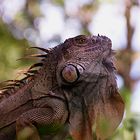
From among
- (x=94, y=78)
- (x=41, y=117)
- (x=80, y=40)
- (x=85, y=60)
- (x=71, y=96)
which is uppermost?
(x=80, y=40)

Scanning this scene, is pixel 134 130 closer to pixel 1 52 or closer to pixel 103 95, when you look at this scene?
pixel 103 95

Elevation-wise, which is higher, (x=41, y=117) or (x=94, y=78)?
(x=94, y=78)

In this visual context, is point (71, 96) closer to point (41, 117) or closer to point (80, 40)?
point (41, 117)

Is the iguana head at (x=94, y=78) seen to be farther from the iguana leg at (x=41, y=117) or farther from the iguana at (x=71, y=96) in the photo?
the iguana leg at (x=41, y=117)

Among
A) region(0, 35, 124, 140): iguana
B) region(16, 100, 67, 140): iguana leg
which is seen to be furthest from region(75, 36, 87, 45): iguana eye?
region(16, 100, 67, 140): iguana leg

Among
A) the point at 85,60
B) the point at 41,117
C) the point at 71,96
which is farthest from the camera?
the point at 85,60

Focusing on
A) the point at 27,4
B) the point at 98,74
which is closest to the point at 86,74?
the point at 98,74

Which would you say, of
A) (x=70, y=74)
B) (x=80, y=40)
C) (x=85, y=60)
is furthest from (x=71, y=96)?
(x=80, y=40)

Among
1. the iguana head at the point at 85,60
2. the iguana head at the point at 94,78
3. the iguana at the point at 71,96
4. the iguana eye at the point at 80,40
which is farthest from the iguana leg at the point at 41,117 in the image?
the iguana eye at the point at 80,40
